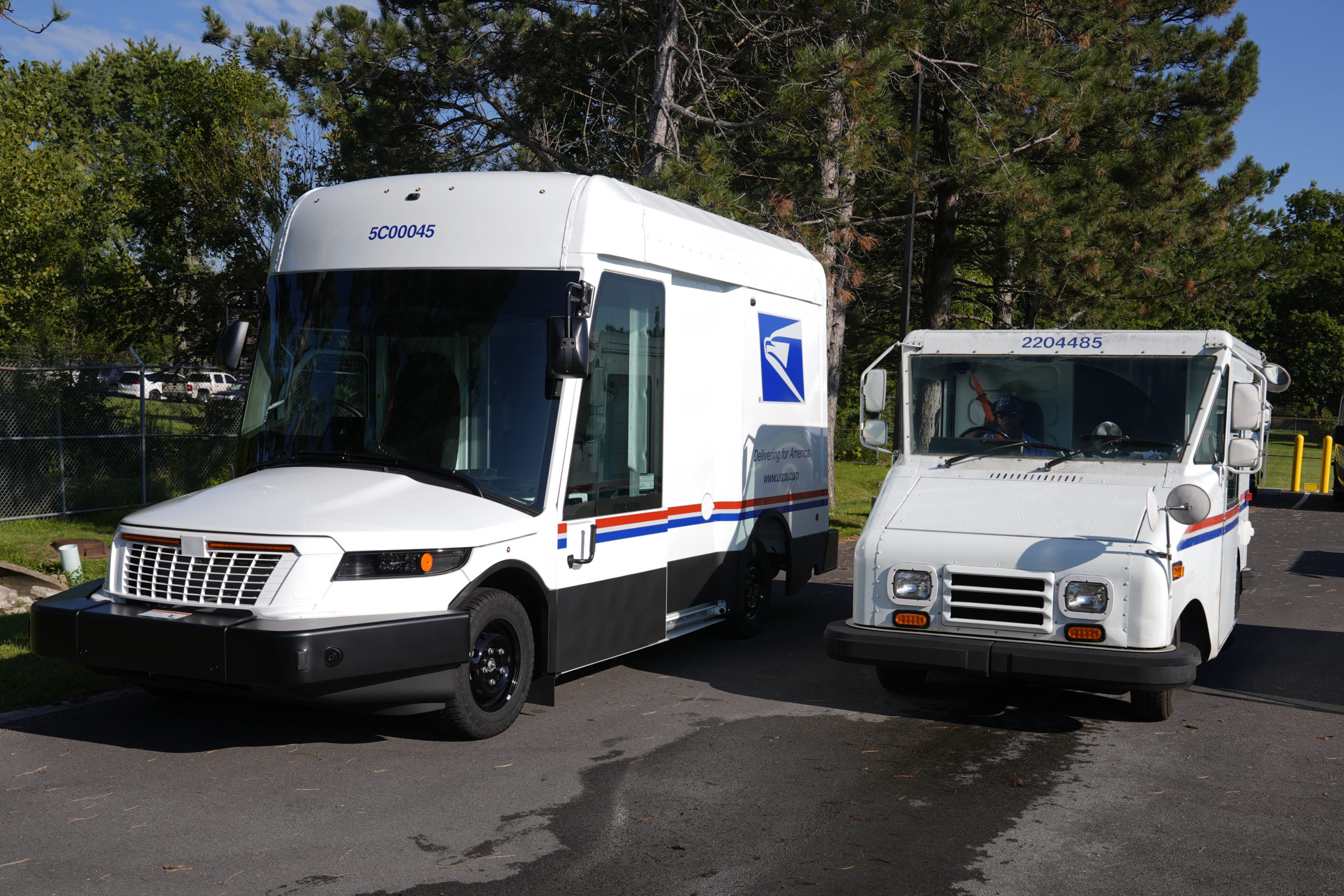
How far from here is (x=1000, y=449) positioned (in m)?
7.89

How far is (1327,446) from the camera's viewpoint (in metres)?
29.0

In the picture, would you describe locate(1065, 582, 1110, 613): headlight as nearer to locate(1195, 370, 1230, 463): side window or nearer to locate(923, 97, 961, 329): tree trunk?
locate(1195, 370, 1230, 463): side window

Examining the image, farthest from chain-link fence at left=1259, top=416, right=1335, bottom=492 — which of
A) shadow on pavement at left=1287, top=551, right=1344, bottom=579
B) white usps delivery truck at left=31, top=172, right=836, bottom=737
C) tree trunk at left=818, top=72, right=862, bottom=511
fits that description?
white usps delivery truck at left=31, top=172, right=836, bottom=737

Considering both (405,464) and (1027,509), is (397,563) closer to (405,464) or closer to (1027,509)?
(405,464)

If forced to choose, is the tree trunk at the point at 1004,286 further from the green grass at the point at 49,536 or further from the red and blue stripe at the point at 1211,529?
the green grass at the point at 49,536

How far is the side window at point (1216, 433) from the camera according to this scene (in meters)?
7.52

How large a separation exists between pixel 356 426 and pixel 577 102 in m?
11.0

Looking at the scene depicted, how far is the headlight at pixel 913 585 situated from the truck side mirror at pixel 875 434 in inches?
63.4

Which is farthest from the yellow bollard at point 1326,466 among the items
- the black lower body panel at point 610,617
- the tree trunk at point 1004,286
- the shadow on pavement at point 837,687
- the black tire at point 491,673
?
the black tire at point 491,673

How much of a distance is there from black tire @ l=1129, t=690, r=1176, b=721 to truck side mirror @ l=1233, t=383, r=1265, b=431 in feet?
5.52

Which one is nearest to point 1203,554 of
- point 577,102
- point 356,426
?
point 356,426

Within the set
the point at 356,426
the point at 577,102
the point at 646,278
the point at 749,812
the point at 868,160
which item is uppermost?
the point at 577,102

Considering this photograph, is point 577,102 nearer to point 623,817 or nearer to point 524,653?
point 524,653

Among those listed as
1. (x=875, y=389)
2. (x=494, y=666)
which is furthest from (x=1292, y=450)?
(x=494, y=666)
